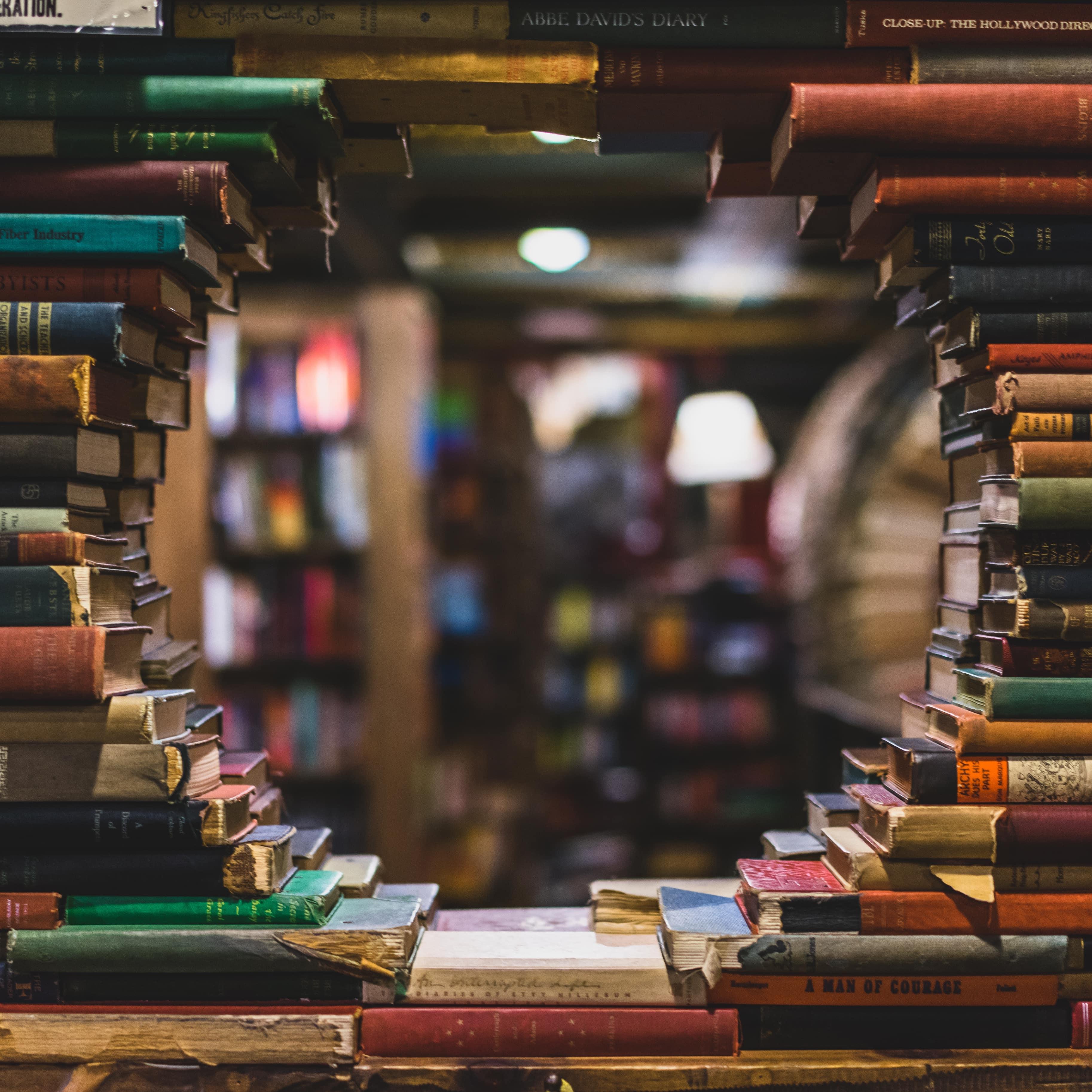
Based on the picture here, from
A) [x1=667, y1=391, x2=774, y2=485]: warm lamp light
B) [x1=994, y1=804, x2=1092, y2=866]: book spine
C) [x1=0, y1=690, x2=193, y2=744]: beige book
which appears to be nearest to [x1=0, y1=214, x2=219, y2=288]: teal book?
[x1=0, y1=690, x2=193, y2=744]: beige book

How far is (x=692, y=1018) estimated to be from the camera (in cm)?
85

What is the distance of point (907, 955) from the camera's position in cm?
84

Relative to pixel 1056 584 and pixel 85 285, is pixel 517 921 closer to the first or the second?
pixel 1056 584

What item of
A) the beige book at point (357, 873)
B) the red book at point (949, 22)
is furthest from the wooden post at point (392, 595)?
the red book at point (949, 22)

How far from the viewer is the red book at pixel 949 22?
33.9 inches

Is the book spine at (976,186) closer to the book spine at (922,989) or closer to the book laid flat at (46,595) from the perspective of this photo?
the book spine at (922,989)

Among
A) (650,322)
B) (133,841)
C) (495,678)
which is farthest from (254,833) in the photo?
(650,322)

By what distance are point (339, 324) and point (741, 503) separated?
11.2 feet

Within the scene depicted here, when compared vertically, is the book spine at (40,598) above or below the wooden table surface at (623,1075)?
above

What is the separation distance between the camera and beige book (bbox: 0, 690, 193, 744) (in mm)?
835

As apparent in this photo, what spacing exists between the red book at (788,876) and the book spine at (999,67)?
32.1 inches

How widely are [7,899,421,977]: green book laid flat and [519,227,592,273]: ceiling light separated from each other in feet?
10.4

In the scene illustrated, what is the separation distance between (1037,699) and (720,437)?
11.1 feet

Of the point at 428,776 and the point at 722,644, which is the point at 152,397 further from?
the point at 722,644
